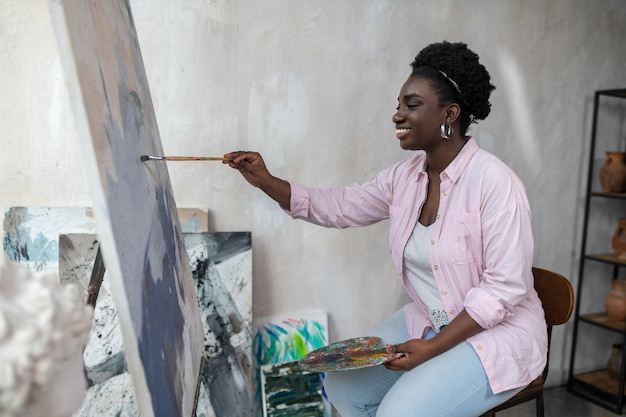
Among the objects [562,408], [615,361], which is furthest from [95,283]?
[615,361]

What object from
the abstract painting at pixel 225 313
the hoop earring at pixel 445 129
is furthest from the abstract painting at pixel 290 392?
the hoop earring at pixel 445 129

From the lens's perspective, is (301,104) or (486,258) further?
(301,104)

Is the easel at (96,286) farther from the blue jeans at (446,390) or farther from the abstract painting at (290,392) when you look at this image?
the abstract painting at (290,392)

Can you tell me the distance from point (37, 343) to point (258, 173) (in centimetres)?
114

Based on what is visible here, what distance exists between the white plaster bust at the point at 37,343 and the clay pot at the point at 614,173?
275 cm

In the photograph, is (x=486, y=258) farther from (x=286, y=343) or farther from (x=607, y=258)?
(x=607, y=258)

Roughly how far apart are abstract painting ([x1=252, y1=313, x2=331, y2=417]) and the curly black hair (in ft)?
3.62

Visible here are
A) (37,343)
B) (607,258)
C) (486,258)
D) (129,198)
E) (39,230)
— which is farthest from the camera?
(607,258)

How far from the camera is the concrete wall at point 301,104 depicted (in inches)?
72.6

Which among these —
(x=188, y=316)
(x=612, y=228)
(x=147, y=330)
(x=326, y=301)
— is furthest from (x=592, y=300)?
(x=147, y=330)

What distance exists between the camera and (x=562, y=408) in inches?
104

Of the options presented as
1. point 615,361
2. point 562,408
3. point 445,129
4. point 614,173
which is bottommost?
point 562,408

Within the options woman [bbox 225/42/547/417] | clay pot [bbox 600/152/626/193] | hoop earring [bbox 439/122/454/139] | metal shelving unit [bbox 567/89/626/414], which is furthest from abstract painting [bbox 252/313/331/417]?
clay pot [bbox 600/152/626/193]

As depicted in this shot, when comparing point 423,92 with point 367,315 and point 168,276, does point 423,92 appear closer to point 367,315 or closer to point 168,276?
point 168,276
